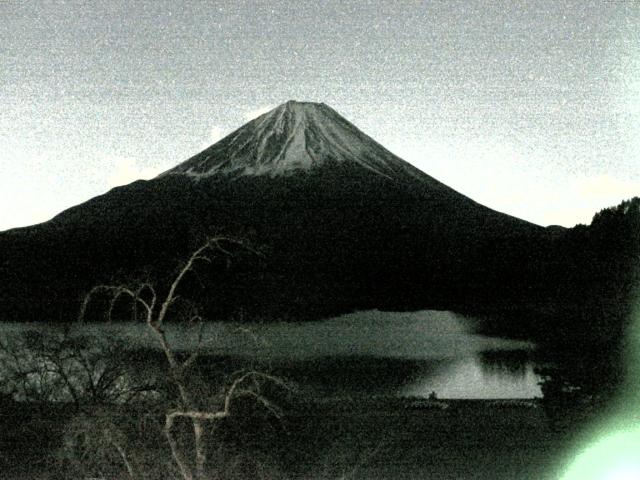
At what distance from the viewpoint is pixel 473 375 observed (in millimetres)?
31422

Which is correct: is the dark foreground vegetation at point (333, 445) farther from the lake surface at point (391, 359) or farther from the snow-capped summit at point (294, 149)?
the snow-capped summit at point (294, 149)

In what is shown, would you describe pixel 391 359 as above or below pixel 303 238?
below

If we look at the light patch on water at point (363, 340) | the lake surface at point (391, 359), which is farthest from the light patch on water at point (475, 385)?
the light patch on water at point (363, 340)

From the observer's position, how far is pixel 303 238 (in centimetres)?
11869

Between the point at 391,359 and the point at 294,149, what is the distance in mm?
110919

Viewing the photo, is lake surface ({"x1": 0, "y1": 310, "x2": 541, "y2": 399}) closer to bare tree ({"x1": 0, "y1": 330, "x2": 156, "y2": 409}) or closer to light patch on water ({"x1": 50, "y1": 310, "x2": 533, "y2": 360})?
light patch on water ({"x1": 50, "y1": 310, "x2": 533, "y2": 360})

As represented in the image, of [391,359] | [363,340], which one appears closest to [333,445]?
[391,359]

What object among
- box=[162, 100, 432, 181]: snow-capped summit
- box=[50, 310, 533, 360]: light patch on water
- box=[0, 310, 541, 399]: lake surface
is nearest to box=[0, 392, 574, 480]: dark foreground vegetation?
box=[0, 310, 541, 399]: lake surface

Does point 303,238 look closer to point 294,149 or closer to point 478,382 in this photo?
point 294,149

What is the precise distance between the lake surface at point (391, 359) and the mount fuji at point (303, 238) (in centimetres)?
2663

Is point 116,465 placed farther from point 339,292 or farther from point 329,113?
point 329,113

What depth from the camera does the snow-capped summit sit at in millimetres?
138125

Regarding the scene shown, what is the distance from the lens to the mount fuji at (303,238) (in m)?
94.0

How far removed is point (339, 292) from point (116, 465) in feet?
300
